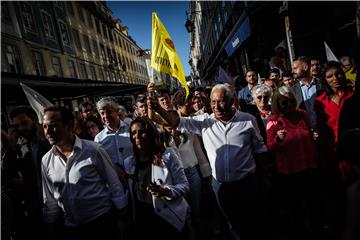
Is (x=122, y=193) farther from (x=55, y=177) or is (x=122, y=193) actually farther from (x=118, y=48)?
(x=118, y=48)

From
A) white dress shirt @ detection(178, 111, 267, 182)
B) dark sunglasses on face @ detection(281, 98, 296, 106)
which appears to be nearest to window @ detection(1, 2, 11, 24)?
white dress shirt @ detection(178, 111, 267, 182)

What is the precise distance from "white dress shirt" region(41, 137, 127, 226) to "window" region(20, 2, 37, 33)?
17.2 m

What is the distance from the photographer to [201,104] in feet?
18.1

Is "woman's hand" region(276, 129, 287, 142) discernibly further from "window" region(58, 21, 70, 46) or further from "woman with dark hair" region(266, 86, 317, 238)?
"window" region(58, 21, 70, 46)

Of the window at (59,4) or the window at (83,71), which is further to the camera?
the window at (83,71)

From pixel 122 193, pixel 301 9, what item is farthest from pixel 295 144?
pixel 301 9

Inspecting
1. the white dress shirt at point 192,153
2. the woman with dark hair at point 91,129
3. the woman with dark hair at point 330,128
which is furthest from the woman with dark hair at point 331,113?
the woman with dark hair at point 91,129

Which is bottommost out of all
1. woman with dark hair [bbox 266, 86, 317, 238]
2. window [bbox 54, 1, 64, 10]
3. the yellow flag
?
woman with dark hair [bbox 266, 86, 317, 238]

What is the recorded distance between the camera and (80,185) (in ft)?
8.34

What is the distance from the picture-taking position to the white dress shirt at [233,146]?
2980 mm

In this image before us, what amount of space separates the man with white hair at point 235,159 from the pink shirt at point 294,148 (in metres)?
0.41

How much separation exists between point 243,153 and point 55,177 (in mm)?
1781

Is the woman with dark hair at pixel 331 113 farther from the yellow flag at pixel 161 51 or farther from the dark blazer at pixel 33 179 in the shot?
the dark blazer at pixel 33 179

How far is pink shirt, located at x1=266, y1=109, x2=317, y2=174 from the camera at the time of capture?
131 inches
